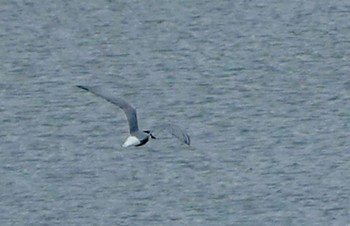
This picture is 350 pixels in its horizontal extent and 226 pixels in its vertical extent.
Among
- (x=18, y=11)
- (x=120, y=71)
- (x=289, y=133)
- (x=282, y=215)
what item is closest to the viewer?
(x=282, y=215)

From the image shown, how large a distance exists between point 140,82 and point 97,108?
170 millimetres

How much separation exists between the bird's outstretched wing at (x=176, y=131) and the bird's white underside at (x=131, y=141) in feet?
0.19

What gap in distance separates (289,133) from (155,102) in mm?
383

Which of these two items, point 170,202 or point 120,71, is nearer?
point 170,202

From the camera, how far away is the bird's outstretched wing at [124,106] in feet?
13.9

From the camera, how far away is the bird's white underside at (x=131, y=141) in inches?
169

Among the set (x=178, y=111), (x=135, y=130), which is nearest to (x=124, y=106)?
(x=135, y=130)

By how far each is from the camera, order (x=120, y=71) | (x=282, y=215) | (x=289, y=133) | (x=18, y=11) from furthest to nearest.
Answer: (x=18, y=11) → (x=120, y=71) → (x=289, y=133) → (x=282, y=215)

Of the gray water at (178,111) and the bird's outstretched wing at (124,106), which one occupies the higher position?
the bird's outstretched wing at (124,106)

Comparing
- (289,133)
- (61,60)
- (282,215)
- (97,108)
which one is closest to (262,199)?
(282,215)

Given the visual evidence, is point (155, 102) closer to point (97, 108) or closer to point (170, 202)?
point (97, 108)

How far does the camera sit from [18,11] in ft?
16.6

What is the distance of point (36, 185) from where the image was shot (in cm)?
412

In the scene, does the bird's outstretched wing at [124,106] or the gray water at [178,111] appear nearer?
the gray water at [178,111]
